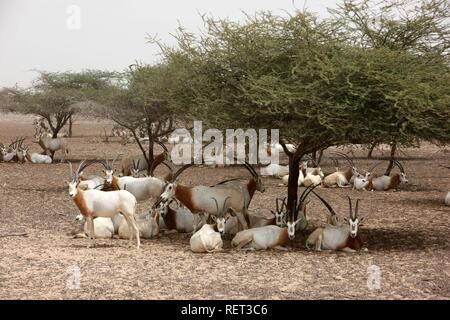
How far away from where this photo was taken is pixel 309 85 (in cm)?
983

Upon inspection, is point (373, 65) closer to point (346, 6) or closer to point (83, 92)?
point (346, 6)

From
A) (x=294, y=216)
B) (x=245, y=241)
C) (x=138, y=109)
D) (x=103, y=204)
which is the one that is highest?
(x=138, y=109)

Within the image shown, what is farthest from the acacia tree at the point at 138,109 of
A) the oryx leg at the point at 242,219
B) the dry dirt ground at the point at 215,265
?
the oryx leg at the point at 242,219

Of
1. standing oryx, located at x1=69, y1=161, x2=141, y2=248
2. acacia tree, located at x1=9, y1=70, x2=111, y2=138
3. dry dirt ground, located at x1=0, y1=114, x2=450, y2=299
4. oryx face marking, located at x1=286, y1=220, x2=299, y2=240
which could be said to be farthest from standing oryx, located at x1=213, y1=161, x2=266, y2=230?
acacia tree, located at x1=9, y1=70, x2=111, y2=138

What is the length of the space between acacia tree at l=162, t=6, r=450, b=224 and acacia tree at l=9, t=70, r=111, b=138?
17.3 meters

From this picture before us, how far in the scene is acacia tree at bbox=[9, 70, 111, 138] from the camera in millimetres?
28578

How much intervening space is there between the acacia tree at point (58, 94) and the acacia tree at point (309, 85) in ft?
56.6

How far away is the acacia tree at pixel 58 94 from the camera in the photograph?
28.6 m

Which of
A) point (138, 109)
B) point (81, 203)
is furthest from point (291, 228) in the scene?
point (138, 109)

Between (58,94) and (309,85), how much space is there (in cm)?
2045

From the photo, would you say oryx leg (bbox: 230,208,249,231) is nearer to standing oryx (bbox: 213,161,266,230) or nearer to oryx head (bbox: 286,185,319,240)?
standing oryx (bbox: 213,161,266,230)

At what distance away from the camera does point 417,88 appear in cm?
947

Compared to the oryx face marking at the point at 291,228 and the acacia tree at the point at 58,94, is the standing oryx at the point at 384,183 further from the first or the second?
the acacia tree at the point at 58,94

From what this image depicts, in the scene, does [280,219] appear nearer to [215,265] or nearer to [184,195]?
[184,195]
